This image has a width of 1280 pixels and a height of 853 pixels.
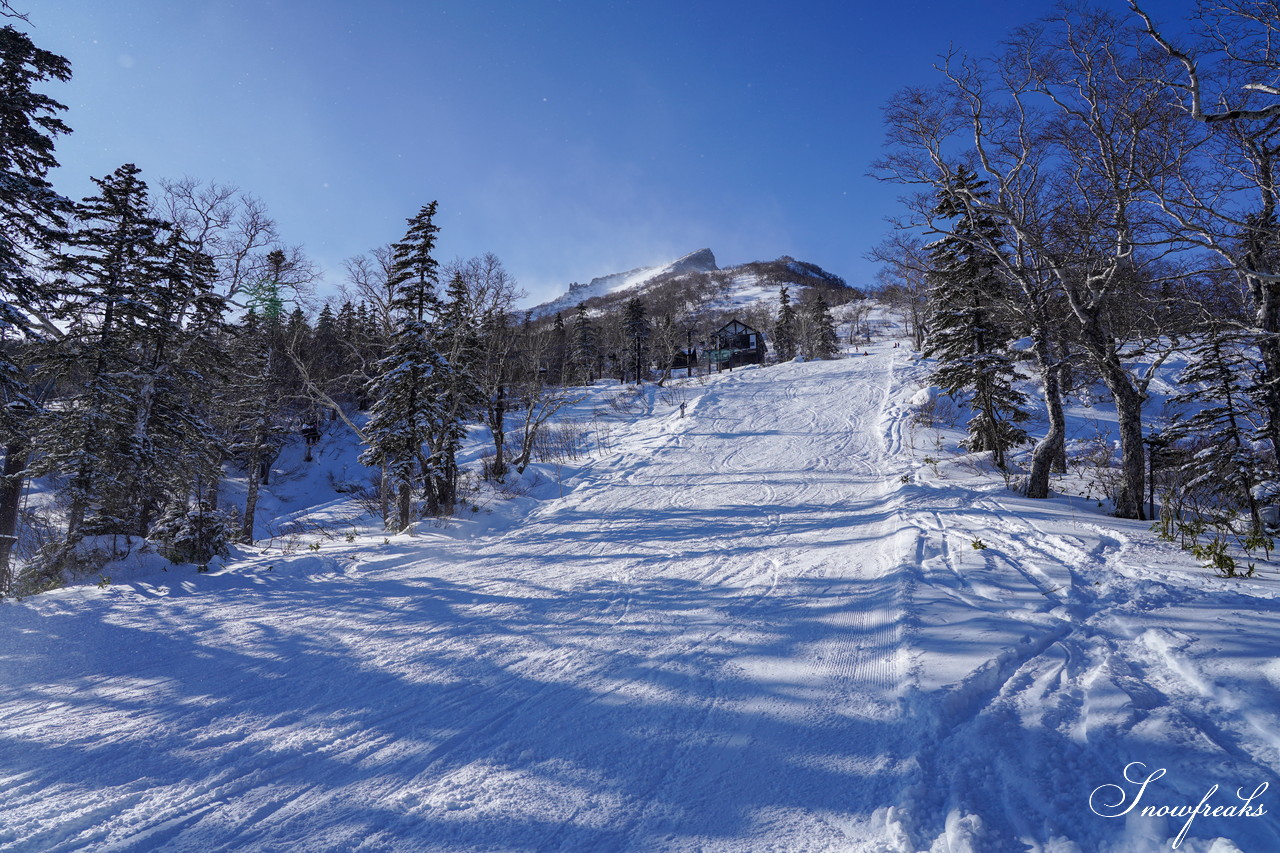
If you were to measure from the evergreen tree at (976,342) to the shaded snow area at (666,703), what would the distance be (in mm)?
9746

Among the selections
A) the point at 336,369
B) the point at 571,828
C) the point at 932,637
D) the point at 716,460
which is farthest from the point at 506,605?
the point at 336,369

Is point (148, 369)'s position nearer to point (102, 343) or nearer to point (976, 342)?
point (102, 343)

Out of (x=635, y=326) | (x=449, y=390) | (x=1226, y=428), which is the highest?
(x=635, y=326)

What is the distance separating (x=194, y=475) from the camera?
13.5 metres

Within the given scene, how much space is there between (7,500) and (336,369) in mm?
33536

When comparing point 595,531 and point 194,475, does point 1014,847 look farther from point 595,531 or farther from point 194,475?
point 194,475

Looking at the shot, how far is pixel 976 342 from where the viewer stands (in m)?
16.0

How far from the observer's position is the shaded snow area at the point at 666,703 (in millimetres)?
2375

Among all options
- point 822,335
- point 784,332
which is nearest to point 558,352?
point 784,332

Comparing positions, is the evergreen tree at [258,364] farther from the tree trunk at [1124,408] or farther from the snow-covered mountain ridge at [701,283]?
the snow-covered mountain ridge at [701,283]

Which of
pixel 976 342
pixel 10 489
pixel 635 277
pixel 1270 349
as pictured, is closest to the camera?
pixel 1270 349

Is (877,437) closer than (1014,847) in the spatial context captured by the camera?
No

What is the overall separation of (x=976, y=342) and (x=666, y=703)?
17.5m

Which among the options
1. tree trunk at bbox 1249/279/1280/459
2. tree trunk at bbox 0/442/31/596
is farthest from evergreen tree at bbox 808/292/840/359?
tree trunk at bbox 0/442/31/596
